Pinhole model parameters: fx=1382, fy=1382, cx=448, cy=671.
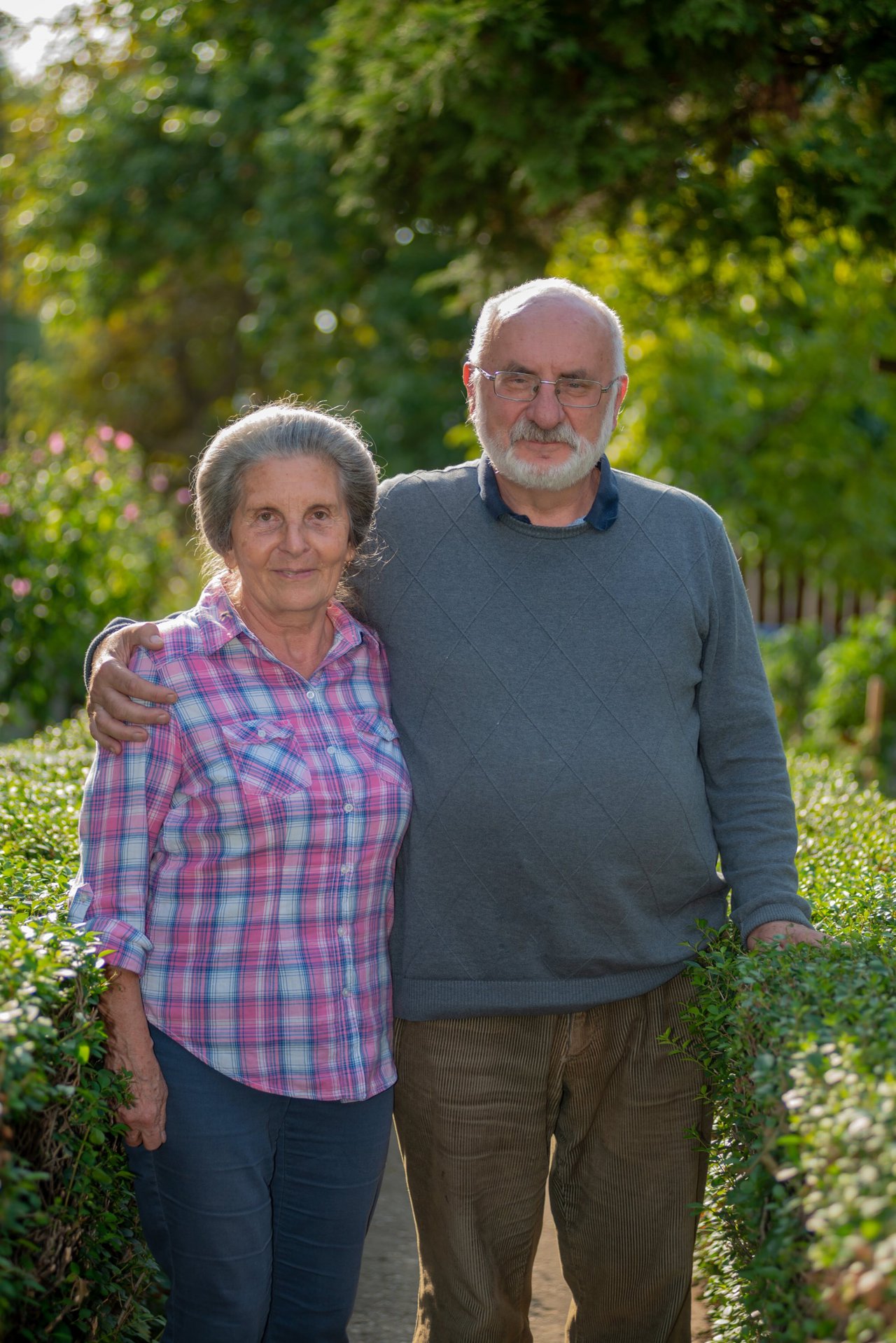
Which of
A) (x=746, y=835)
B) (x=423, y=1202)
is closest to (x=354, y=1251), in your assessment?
(x=423, y=1202)

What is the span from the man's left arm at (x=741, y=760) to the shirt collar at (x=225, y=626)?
2.39 feet

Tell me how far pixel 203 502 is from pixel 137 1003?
94 centimetres

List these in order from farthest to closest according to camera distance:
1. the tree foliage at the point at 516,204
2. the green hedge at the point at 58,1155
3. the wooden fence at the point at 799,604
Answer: the wooden fence at the point at 799,604
the tree foliage at the point at 516,204
the green hedge at the point at 58,1155

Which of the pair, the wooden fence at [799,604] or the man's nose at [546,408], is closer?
the man's nose at [546,408]

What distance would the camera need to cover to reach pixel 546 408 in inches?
108

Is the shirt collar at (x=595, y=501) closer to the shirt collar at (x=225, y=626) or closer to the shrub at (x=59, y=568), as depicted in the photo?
the shirt collar at (x=225, y=626)

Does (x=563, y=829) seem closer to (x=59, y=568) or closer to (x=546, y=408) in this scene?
(x=546, y=408)

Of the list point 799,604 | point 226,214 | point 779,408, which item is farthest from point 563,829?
point 799,604

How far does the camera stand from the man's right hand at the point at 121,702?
242cm

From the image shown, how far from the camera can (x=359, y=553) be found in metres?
2.85

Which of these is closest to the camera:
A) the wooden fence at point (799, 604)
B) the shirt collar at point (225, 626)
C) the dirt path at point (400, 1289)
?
the shirt collar at point (225, 626)

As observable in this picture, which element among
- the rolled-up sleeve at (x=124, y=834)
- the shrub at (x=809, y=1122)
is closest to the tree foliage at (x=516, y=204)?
the rolled-up sleeve at (x=124, y=834)

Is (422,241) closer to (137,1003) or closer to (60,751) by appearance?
(60,751)

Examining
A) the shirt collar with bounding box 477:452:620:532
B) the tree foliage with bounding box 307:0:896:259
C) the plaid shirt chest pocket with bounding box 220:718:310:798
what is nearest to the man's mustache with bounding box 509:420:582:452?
the shirt collar with bounding box 477:452:620:532
